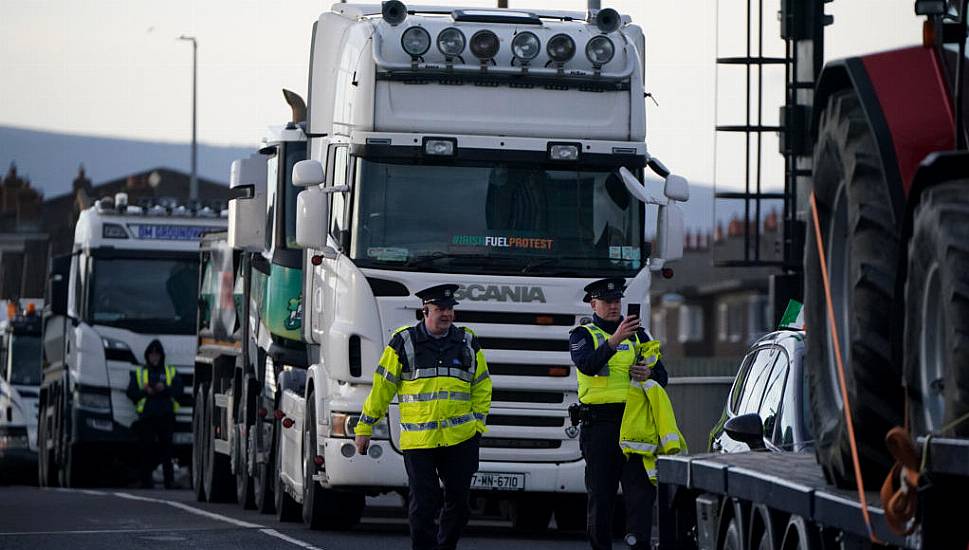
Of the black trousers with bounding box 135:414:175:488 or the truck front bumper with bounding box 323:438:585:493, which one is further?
the black trousers with bounding box 135:414:175:488

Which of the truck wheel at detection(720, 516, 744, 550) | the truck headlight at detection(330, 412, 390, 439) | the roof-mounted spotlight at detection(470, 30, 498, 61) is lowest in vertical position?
the truck wheel at detection(720, 516, 744, 550)

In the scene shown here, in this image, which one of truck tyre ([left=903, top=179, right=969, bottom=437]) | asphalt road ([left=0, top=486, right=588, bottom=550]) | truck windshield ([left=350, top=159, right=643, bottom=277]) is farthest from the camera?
asphalt road ([left=0, top=486, right=588, bottom=550])

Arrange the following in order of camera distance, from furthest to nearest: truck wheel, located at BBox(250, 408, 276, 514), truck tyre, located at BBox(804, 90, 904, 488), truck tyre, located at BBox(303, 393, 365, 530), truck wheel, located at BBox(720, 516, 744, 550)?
truck wheel, located at BBox(250, 408, 276, 514) < truck tyre, located at BBox(303, 393, 365, 530) < truck wheel, located at BBox(720, 516, 744, 550) < truck tyre, located at BBox(804, 90, 904, 488)

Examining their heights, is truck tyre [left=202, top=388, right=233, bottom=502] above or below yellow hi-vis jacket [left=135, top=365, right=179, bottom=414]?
below

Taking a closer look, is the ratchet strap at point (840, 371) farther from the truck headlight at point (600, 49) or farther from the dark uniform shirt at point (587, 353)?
the truck headlight at point (600, 49)

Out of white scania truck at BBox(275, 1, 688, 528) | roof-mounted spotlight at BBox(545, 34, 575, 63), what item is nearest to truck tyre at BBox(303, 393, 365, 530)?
white scania truck at BBox(275, 1, 688, 528)

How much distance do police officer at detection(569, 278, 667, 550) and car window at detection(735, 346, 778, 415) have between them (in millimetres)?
1114

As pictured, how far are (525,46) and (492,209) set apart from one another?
4.34 feet

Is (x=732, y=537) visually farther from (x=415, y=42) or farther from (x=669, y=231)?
(x=415, y=42)

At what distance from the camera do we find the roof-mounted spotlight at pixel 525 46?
17109mm

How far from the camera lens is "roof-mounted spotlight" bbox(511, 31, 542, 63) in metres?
17.1

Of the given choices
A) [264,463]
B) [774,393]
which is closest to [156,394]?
[264,463]

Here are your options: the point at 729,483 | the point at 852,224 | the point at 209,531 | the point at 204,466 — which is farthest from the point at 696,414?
the point at 852,224

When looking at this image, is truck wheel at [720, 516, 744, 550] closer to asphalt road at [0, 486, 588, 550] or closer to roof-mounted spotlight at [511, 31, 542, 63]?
asphalt road at [0, 486, 588, 550]
